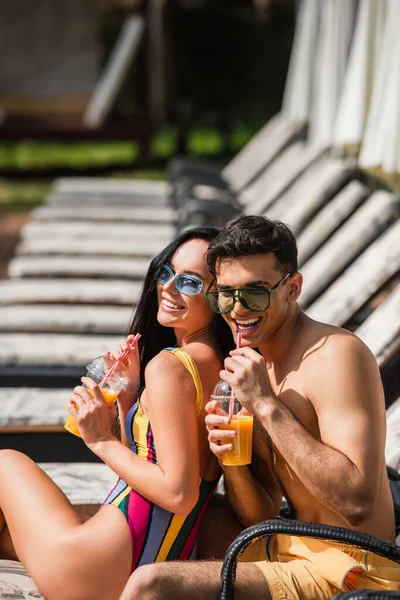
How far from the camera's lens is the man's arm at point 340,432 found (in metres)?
2.34

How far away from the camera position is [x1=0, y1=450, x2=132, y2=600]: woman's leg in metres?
2.59

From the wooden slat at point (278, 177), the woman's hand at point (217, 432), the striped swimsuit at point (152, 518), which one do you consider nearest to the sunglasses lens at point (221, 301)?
the striped swimsuit at point (152, 518)

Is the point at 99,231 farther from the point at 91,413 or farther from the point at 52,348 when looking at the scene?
the point at 91,413

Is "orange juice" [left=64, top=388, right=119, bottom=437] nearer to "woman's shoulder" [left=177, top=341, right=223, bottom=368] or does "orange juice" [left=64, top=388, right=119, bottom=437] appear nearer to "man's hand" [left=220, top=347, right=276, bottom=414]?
"woman's shoulder" [left=177, top=341, right=223, bottom=368]

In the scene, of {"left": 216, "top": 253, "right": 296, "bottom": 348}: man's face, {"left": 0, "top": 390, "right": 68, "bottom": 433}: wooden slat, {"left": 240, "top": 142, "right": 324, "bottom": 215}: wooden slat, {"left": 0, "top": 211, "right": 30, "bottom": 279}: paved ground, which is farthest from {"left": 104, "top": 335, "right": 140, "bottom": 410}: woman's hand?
{"left": 0, "top": 211, "right": 30, "bottom": 279}: paved ground

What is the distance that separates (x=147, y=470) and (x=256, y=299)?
1.68 ft

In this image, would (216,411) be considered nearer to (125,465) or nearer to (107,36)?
(125,465)

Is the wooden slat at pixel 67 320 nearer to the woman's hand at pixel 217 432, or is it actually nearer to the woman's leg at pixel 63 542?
the woman's leg at pixel 63 542

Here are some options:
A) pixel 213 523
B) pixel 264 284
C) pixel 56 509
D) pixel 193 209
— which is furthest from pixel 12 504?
pixel 193 209

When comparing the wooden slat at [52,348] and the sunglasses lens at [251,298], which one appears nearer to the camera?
the sunglasses lens at [251,298]

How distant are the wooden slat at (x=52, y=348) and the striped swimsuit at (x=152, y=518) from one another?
1895 mm

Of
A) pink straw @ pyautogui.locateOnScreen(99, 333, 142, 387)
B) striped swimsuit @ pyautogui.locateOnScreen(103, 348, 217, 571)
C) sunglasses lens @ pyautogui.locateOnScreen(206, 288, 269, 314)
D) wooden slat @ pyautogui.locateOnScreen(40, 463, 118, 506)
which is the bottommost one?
wooden slat @ pyautogui.locateOnScreen(40, 463, 118, 506)

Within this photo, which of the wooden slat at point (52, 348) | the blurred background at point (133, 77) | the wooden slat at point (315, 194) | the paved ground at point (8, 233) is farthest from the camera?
the blurred background at point (133, 77)

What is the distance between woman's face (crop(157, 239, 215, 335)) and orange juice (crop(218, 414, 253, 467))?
0.44 meters
